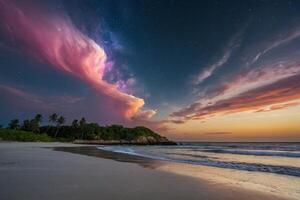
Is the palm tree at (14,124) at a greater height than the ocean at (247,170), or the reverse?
A: the palm tree at (14,124)

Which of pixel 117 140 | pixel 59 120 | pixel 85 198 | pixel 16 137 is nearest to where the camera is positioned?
pixel 85 198

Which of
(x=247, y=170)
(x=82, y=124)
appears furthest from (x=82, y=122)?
(x=247, y=170)

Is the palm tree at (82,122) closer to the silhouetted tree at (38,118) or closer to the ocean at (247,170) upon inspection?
the silhouetted tree at (38,118)

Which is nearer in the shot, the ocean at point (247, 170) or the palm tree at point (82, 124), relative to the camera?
the ocean at point (247, 170)

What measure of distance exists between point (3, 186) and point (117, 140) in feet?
641

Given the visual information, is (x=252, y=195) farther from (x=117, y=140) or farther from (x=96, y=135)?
(x=117, y=140)

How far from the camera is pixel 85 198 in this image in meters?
6.45

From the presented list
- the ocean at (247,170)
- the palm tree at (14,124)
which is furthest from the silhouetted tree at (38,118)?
the ocean at (247,170)

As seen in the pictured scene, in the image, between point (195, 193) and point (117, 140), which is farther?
point (117, 140)

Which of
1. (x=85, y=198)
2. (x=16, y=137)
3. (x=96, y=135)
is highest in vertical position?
(x=96, y=135)

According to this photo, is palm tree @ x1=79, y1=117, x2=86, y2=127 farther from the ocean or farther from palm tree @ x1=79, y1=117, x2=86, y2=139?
the ocean

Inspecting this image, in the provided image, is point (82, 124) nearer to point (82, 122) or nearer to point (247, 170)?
point (82, 122)

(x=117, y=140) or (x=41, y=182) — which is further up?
(x=117, y=140)

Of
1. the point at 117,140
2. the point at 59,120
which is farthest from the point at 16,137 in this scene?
the point at 117,140
